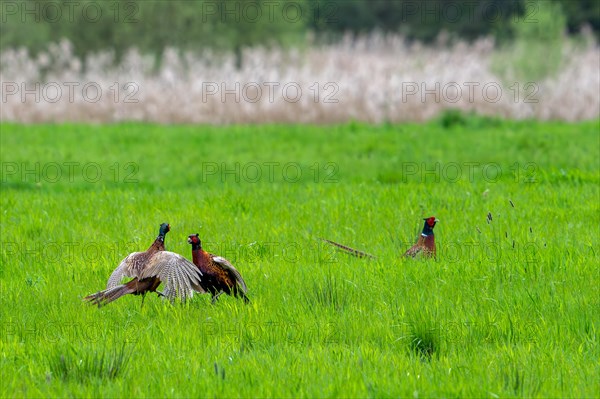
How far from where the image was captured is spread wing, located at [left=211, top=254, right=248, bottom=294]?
5.71 metres

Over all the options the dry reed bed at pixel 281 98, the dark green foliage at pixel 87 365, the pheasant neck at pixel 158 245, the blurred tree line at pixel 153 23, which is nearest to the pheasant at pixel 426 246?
the pheasant neck at pixel 158 245

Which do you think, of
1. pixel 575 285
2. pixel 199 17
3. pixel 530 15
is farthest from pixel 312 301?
pixel 199 17

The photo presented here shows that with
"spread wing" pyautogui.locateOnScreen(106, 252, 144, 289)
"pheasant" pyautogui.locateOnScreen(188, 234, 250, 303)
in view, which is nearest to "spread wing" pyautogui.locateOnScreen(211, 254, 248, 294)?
"pheasant" pyautogui.locateOnScreen(188, 234, 250, 303)

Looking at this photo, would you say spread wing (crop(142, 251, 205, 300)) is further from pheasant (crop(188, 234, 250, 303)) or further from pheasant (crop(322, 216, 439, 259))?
pheasant (crop(322, 216, 439, 259))

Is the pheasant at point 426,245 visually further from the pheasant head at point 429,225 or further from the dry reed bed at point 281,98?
the dry reed bed at point 281,98

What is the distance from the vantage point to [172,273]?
5.46 m

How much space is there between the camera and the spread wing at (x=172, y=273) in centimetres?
546

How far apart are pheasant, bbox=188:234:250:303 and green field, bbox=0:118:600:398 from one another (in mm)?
118

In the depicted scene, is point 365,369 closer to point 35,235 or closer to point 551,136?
point 35,235

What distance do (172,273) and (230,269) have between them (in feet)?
1.47

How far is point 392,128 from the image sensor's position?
52.6 ft

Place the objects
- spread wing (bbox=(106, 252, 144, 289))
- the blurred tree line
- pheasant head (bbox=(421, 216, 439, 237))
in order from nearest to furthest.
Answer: spread wing (bbox=(106, 252, 144, 289)) < pheasant head (bbox=(421, 216, 439, 237)) < the blurred tree line

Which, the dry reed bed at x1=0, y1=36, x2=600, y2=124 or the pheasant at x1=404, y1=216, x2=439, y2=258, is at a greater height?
the dry reed bed at x1=0, y1=36, x2=600, y2=124

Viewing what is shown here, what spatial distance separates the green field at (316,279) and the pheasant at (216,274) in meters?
0.12
